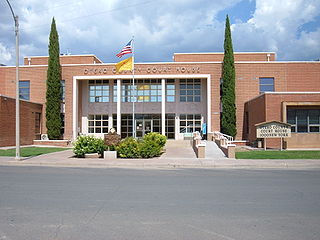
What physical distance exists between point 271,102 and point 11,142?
23.6 meters

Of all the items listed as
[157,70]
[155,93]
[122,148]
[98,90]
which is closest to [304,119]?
[157,70]

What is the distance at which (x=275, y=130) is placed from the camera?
21.2 metres

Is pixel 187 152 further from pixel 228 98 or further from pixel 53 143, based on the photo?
pixel 53 143

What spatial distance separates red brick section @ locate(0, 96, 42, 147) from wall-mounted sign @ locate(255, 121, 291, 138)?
71.6 feet

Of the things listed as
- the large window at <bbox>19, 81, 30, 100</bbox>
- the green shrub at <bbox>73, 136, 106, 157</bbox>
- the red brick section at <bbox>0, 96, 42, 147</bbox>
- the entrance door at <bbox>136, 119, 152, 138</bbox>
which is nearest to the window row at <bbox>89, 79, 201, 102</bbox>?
the entrance door at <bbox>136, 119, 152, 138</bbox>

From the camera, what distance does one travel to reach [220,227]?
4.98 meters

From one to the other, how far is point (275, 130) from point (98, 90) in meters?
21.4

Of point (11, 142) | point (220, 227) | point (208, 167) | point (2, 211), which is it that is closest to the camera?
point (220, 227)

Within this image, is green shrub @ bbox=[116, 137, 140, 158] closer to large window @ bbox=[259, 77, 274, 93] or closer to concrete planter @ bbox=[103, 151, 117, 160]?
concrete planter @ bbox=[103, 151, 117, 160]

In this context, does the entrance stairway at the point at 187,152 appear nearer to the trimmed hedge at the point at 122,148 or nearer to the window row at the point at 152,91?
the trimmed hedge at the point at 122,148

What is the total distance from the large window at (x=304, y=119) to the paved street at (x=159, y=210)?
52.7 ft

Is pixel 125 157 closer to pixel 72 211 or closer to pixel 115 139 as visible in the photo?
pixel 115 139

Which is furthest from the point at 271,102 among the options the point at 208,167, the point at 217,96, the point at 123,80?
the point at 123,80

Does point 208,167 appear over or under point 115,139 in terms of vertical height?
under
